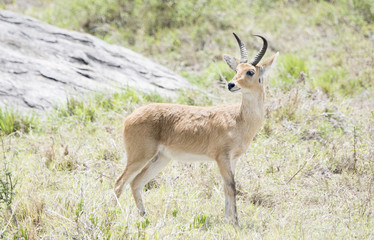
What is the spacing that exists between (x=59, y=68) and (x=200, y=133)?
480 centimetres

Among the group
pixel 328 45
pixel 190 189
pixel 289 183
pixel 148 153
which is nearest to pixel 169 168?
pixel 190 189

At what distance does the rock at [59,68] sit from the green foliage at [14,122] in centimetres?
33

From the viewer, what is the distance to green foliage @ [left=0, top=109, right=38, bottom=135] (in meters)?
7.76

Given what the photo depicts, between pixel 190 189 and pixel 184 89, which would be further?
pixel 184 89

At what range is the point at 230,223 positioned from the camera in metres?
5.09

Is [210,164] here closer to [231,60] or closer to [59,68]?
[231,60]

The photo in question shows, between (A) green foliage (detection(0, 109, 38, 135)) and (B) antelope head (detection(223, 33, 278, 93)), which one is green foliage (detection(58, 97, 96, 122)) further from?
(B) antelope head (detection(223, 33, 278, 93))

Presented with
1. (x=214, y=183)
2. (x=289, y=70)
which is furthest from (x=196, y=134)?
(x=289, y=70)

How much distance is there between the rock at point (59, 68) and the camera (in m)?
8.68

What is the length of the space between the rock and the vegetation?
1.70 ft

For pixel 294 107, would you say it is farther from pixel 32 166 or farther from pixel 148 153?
pixel 32 166

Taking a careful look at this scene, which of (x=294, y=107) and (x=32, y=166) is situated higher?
(x=294, y=107)

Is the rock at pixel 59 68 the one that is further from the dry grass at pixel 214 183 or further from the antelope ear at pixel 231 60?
the antelope ear at pixel 231 60

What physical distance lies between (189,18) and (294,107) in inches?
257
